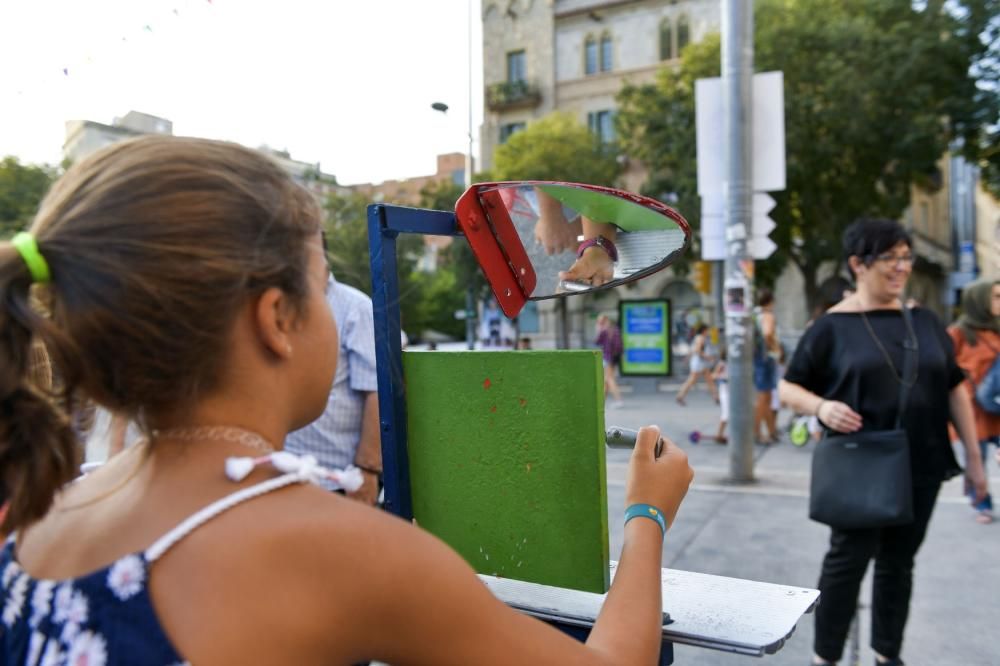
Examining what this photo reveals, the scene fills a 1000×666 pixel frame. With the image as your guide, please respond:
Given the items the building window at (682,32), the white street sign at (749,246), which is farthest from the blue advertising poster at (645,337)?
the building window at (682,32)

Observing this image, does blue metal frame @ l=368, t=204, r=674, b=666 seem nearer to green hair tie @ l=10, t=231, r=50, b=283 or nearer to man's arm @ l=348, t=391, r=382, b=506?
green hair tie @ l=10, t=231, r=50, b=283

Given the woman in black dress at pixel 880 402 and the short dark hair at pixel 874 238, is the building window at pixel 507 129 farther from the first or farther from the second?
the woman in black dress at pixel 880 402

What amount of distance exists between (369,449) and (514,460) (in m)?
1.62

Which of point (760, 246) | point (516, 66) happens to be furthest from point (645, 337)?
point (516, 66)

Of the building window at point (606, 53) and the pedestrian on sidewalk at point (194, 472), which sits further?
the building window at point (606, 53)

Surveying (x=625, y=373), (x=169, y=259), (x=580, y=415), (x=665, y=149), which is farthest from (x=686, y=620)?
(x=665, y=149)

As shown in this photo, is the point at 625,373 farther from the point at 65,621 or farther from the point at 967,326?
the point at 65,621

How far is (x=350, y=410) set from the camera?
292 cm

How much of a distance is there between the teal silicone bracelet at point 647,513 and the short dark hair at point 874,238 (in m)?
2.16

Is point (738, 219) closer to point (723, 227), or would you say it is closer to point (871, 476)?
point (723, 227)

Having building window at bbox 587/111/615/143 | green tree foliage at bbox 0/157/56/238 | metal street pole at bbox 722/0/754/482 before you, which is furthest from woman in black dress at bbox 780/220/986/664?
building window at bbox 587/111/615/143

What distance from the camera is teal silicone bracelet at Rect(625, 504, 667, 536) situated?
1.26 meters

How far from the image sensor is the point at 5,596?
1.02 m

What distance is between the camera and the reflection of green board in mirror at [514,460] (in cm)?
132
